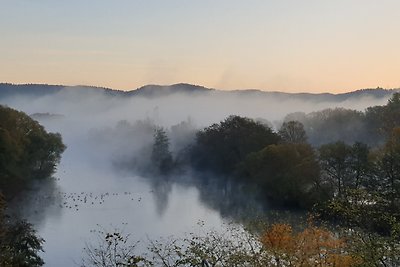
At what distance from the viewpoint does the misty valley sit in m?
15.4

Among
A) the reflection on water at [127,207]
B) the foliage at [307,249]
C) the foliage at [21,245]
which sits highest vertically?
the foliage at [307,249]

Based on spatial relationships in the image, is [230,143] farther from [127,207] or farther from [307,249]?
[307,249]

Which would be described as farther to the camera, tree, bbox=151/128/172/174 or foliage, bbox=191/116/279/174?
tree, bbox=151/128/172/174

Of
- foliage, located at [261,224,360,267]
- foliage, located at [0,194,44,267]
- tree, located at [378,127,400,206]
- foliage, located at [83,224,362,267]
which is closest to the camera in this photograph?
foliage, located at [83,224,362,267]

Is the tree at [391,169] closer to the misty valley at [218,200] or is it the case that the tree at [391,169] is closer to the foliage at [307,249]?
the misty valley at [218,200]

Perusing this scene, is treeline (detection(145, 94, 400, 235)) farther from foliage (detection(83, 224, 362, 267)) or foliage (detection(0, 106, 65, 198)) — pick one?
foliage (detection(0, 106, 65, 198))

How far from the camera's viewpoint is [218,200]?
4803cm

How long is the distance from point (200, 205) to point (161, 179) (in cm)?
2445

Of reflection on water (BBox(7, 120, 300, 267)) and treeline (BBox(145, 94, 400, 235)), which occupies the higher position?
treeline (BBox(145, 94, 400, 235))

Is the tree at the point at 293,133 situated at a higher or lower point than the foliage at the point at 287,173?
higher

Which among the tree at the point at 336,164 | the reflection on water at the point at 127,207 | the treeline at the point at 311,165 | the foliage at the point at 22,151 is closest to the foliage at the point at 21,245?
the reflection on water at the point at 127,207

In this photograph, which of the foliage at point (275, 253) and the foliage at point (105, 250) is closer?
the foliage at point (275, 253)

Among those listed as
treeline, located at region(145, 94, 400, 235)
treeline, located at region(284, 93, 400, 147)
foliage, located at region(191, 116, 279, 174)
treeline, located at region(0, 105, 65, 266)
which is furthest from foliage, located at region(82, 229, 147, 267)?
treeline, located at region(284, 93, 400, 147)

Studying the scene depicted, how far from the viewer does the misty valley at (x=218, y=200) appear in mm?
15367
